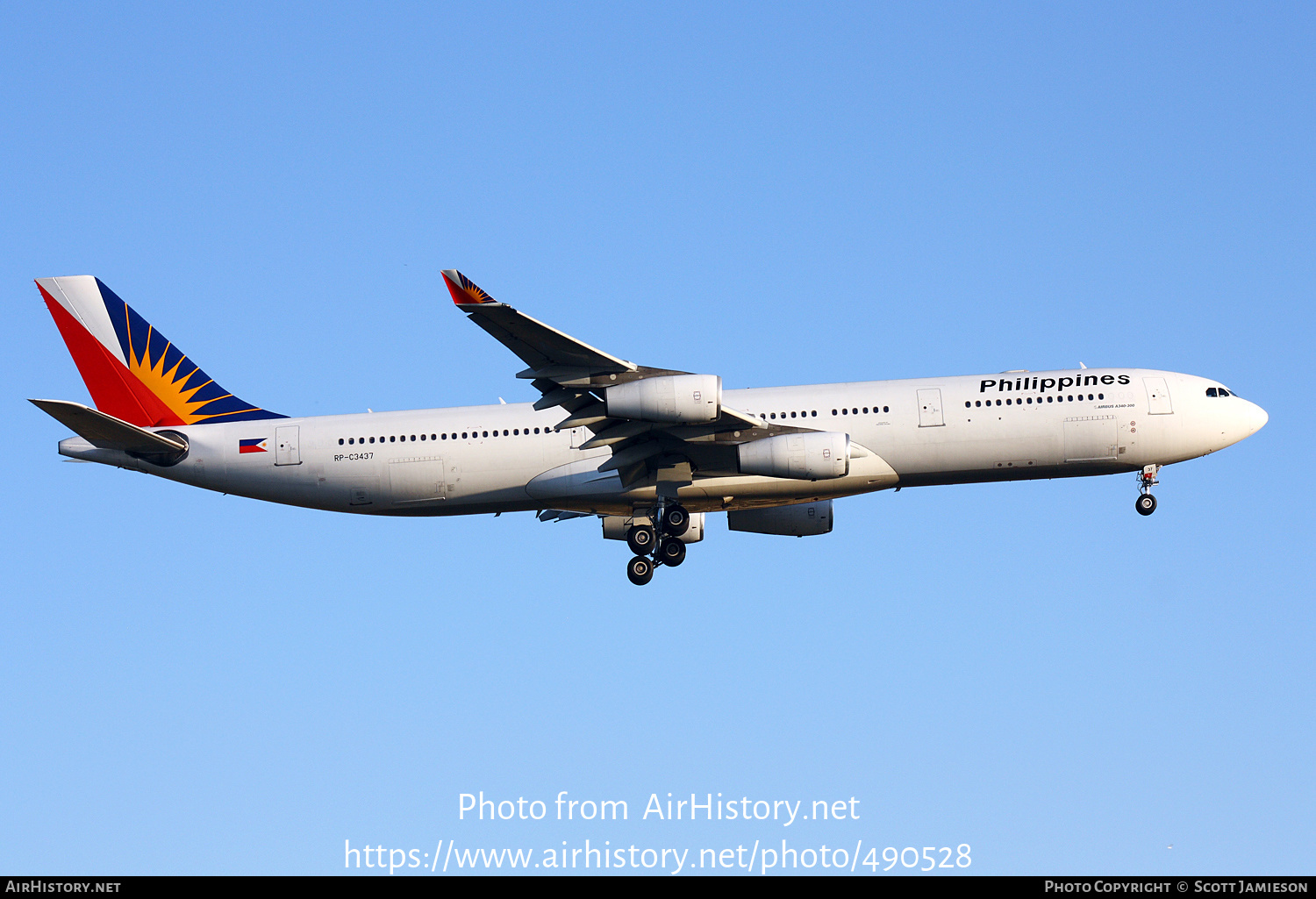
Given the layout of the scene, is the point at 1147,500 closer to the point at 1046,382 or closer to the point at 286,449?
the point at 1046,382

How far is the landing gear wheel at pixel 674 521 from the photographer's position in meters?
37.7

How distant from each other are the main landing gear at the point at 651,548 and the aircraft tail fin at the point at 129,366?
11.7 metres

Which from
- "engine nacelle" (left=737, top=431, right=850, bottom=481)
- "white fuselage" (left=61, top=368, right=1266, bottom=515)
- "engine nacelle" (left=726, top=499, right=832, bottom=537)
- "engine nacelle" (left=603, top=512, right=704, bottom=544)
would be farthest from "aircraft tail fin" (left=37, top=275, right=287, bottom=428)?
"engine nacelle" (left=737, top=431, right=850, bottom=481)

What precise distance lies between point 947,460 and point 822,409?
3729 mm

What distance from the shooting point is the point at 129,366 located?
4147 cm

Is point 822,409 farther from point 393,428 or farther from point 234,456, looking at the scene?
point 234,456

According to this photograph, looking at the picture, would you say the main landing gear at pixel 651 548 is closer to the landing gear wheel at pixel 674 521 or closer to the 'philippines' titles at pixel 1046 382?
the landing gear wheel at pixel 674 521

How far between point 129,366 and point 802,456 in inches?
844

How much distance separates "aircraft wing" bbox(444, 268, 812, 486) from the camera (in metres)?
30.7

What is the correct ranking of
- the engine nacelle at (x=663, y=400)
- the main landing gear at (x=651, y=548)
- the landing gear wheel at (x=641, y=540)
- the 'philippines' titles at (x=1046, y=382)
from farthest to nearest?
the landing gear wheel at (x=641, y=540) → the main landing gear at (x=651, y=548) → the 'philippines' titles at (x=1046, y=382) → the engine nacelle at (x=663, y=400)

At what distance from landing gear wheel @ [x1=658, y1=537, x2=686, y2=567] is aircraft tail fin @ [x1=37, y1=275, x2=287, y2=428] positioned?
1244 centimetres

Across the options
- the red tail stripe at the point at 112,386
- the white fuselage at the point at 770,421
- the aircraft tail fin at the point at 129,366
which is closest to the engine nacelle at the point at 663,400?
the white fuselage at the point at 770,421

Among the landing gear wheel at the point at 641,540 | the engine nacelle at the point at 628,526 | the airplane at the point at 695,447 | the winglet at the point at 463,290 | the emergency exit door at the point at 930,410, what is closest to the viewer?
the winglet at the point at 463,290

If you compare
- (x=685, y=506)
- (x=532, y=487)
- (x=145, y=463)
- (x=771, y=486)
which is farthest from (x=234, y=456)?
(x=771, y=486)
